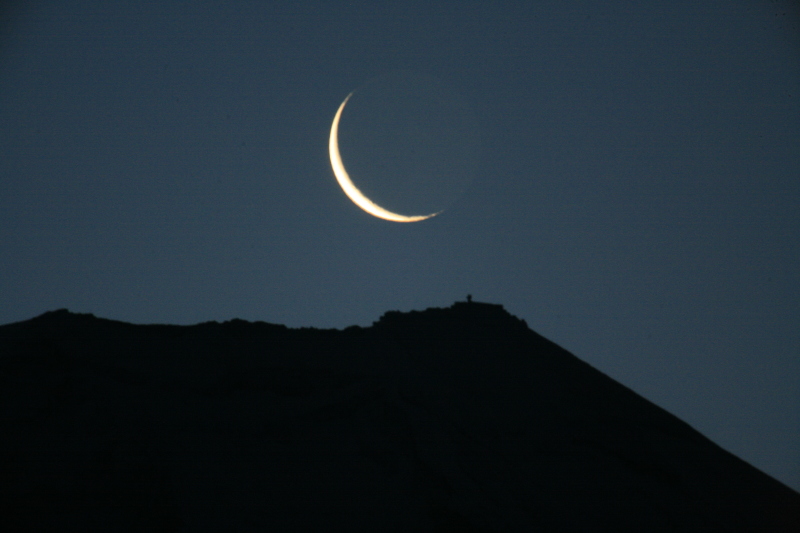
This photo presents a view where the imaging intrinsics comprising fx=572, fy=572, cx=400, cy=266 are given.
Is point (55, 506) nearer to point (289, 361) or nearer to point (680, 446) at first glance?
point (289, 361)

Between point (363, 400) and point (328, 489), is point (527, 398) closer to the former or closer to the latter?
point (363, 400)

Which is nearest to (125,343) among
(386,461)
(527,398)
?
(386,461)

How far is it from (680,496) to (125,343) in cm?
1452

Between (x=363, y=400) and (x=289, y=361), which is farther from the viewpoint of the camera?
(x=289, y=361)

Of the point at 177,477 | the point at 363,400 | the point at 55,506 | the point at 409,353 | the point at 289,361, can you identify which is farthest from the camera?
the point at 409,353

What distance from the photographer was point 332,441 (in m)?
13.4

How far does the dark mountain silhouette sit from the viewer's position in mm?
11320

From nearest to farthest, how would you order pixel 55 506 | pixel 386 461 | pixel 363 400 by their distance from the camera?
pixel 55 506
pixel 386 461
pixel 363 400

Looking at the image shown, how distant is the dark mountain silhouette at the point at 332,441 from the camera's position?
37.1 ft

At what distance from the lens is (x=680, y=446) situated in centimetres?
1534

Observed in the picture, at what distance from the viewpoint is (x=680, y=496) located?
13320 mm

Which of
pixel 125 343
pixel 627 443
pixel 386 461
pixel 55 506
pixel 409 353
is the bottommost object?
pixel 55 506

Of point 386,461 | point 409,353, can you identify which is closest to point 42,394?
point 386,461

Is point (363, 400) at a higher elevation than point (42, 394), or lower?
higher
